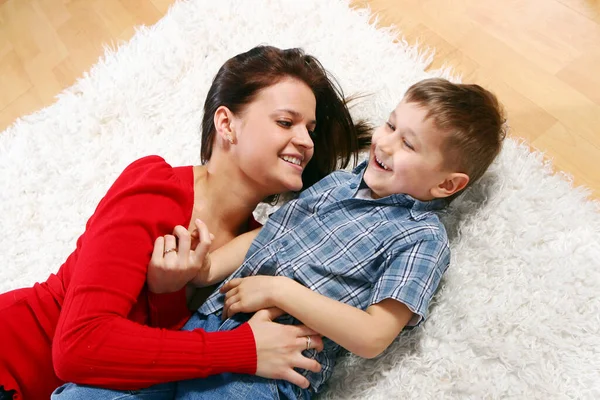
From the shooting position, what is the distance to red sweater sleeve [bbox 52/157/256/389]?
3.12ft

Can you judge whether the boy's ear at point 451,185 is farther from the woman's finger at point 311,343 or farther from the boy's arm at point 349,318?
the woman's finger at point 311,343

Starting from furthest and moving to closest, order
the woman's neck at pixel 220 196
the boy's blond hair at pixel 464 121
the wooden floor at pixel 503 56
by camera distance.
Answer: the wooden floor at pixel 503 56
the woman's neck at pixel 220 196
the boy's blond hair at pixel 464 121

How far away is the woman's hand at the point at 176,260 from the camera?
1019 millimetres

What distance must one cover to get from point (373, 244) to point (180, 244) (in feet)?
1.23

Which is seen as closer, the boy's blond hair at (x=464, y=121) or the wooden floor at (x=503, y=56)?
the boy's blond hair at (x=464, y=121)

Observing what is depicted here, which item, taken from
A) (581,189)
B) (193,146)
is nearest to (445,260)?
(581,189)

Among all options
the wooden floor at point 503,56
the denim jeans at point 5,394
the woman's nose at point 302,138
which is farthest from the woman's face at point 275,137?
the denim jeans at point 5,394

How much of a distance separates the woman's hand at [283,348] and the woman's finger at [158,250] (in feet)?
0.71

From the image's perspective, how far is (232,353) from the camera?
0.99 metres

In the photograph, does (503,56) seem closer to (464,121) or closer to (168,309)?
(464,121)

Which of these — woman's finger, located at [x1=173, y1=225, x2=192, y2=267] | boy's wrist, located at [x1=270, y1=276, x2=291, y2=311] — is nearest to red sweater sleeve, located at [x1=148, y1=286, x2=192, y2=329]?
woman's finger, located at [x1=173, y1=225, x2=192, y2=267]

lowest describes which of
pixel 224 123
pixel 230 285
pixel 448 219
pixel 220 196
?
pixel 448 219

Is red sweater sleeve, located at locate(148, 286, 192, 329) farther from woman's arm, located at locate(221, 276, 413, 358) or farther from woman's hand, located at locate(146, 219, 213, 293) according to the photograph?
woman's arm, located at locate(221, 276, 413, 358)

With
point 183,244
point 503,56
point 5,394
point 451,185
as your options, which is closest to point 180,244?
point 183,244
